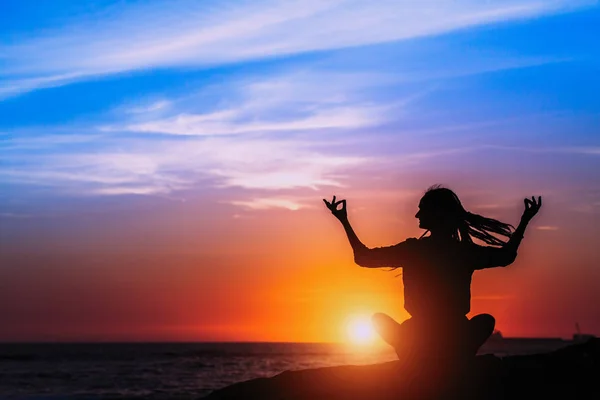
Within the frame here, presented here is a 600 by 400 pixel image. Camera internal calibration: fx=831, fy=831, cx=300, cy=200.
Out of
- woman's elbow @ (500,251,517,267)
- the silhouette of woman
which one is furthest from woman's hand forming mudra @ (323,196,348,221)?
woman's elbow @ (500,251,517,267)

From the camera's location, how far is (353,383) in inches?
343

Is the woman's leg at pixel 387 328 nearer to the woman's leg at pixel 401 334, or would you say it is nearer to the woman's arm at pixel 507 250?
the woman's leg at pixel 401 334

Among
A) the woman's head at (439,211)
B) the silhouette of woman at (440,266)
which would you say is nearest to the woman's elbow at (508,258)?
the silhouette of woman at (440,266)

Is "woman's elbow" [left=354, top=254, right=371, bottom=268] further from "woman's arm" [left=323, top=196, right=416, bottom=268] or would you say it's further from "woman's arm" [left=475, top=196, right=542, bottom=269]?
"woman's arm" [left=475, top=196, right=542, bottom=269]

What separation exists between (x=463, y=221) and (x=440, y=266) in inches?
24.4

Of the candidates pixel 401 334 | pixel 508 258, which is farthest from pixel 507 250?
pixel 401 334

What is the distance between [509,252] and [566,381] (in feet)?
6.04

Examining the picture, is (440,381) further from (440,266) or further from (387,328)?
(440,266)

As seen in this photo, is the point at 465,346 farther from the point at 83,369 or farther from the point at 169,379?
the point at 83,369

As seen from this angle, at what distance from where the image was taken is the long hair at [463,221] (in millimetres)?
8141

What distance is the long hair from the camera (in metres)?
8.14

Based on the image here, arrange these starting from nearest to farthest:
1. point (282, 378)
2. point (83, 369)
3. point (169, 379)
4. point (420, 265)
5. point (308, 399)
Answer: point (420, 265)
point (308, 399)
point (282, 378)
point (169, 379)
point (83, 369)

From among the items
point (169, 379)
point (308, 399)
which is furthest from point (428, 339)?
point (169, 379)

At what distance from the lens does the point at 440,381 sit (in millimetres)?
8281
